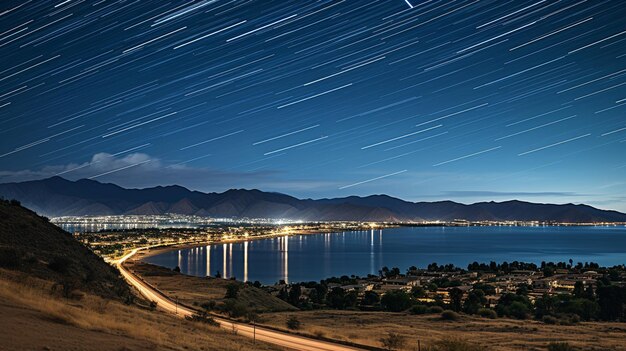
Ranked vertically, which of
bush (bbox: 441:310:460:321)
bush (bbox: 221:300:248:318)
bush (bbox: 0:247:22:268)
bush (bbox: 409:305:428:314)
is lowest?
bush (bbox: 409:305:428:314)

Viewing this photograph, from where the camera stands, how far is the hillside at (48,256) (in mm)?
Result: 20234

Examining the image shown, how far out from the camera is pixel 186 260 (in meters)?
96.4

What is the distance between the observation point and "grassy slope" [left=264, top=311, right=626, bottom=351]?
61.7ft

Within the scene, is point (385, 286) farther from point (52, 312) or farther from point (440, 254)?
point (440, 254)

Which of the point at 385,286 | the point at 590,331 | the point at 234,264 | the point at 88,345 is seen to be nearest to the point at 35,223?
the point at 88,345

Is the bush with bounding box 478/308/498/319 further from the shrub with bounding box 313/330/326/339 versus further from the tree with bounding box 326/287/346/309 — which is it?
the shrub with bounding box 313/330/326/339

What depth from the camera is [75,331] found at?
10578 millimetres

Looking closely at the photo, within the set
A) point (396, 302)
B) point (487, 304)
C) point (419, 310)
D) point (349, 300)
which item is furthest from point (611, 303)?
point (349, 300)

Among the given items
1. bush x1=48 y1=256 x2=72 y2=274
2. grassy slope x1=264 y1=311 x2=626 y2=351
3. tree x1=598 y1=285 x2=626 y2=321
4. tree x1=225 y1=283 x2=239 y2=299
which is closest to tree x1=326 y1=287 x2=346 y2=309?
tree x1=225 y1=283 x2=239 y2=299

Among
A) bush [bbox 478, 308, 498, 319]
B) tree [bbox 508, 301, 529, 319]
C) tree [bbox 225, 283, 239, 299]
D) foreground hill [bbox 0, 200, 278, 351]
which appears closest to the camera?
foreground hill [bbox 0, 200, 278, 351]

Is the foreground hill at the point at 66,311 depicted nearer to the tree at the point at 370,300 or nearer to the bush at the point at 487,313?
the bush at the point at 487,313

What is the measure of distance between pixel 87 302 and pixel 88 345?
729 centimetres

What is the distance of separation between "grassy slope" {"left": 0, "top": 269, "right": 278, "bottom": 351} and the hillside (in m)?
3.53

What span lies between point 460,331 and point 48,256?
62.0 ft
